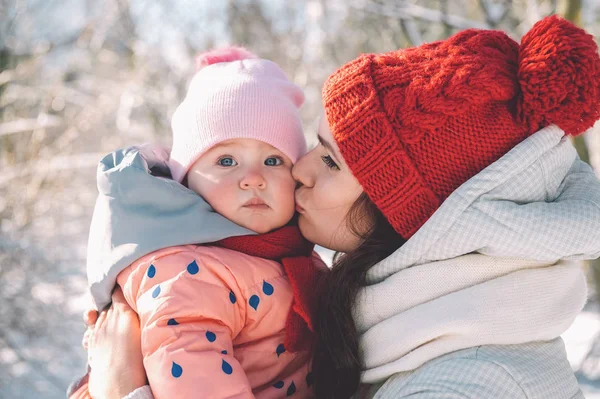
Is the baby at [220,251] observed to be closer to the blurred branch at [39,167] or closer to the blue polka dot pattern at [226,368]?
the blue polka dot pattern at [226,368]

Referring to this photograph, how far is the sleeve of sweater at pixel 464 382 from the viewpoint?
4.03ft

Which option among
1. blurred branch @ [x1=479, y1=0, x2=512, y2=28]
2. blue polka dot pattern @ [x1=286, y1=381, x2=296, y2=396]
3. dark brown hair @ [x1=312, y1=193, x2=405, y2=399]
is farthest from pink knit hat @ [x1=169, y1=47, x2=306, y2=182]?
blurred branch @ [x1=479, y1=0, x2=512, y2=28]

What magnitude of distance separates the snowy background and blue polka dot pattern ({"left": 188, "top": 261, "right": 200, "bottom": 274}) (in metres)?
2.55

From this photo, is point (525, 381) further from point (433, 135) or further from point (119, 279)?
point (119, 279)

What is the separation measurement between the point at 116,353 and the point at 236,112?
2.48ft

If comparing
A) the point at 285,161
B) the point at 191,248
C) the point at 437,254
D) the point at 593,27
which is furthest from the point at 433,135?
the point at 593,27

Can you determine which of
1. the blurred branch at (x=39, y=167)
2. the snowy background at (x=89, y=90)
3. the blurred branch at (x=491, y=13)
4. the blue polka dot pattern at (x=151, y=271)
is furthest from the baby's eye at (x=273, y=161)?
the blurred branch at (x=491, y=13)

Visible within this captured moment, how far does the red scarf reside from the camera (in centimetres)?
160

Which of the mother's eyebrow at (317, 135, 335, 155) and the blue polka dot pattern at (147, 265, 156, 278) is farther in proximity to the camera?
the mother's eyebrow at (317, 135, 335, 155)

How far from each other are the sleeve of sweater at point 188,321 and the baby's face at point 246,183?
18cm

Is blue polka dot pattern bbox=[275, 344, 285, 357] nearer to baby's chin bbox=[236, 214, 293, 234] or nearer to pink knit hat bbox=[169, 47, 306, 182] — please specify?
baby's chin bbox=[236, 214, 293, 234]

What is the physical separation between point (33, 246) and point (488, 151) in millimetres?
4229

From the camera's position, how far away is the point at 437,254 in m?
1.40

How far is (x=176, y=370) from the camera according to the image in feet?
4.49
